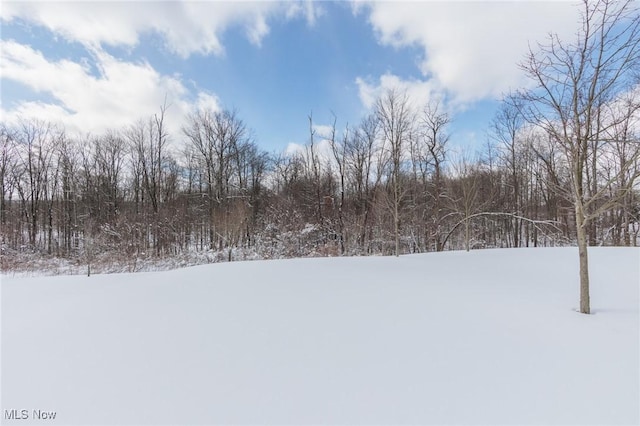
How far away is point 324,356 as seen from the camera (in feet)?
8.30

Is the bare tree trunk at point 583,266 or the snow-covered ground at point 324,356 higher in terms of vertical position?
the bare tree trunk at point 583,266

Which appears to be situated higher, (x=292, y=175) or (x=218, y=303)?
(x=292, y=175)

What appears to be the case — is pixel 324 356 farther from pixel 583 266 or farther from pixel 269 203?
pixel 269 203

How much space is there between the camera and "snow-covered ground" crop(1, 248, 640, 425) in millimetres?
1915

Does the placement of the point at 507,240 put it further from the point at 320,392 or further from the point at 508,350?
the point at 320,392

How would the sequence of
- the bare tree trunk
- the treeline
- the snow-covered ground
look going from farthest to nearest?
the treeline → the bare tree trunk → the snow-covered ground

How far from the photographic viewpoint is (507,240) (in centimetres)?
1739

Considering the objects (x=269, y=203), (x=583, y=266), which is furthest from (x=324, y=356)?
(x=269, y=203)

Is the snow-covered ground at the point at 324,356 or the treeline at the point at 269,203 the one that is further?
the treeline at the point at 269,203

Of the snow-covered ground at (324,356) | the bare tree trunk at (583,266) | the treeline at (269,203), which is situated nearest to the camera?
the snow-covered ground at (324,356)

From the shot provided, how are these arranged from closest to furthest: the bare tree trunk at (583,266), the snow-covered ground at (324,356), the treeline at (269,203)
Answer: the snow-covered ground at (324,356) → the bare tree trunk at (583,266) → the treeline at (269,203)

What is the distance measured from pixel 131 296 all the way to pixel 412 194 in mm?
15530

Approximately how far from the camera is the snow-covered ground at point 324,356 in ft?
6.28

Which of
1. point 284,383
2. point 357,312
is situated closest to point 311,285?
point 357,312
